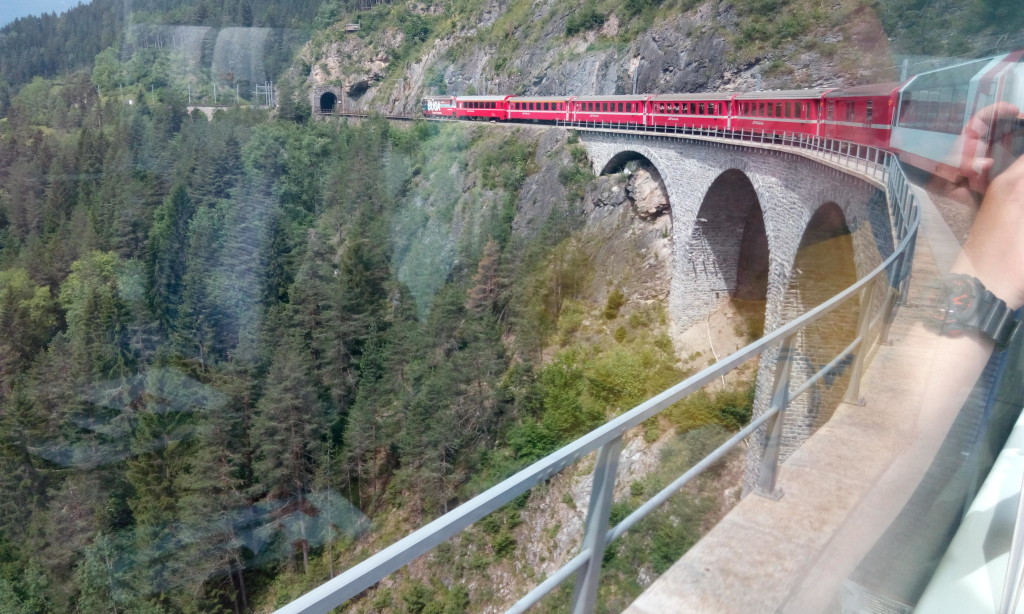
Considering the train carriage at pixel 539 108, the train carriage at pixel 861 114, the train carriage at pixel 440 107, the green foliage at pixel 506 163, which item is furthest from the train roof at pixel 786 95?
the train carriage at pixel 440 107

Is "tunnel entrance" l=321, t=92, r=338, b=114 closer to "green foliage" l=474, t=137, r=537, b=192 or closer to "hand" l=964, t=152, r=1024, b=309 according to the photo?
"green foliage" l=474, t=137, r=537, b=192

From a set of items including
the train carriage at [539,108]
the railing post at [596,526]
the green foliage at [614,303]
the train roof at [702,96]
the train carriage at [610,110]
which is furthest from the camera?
the train carriage at [539,108]

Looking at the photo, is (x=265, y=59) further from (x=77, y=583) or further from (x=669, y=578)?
(x=669, y=578)

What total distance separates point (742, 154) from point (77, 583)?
10330 millimetres

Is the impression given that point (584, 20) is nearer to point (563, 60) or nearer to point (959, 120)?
point (563, 60)

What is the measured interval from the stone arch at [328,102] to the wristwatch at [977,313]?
36.0 m

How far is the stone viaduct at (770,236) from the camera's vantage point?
6.03 feet

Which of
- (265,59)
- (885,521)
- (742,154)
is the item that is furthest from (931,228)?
(265,59)

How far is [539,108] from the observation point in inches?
779

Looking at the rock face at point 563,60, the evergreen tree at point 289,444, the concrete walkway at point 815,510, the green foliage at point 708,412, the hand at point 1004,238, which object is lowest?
the evergreen tree at point 289,444

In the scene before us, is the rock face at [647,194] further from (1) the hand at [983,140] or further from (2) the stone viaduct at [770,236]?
(1) the hand at [983,140]

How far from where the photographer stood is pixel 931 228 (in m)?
1.78

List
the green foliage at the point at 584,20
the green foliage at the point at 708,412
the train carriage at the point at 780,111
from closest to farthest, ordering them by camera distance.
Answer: the green foliage at the point at 708,412, the train carriage at the point at 780,111, the green foliage at the point at 584,20

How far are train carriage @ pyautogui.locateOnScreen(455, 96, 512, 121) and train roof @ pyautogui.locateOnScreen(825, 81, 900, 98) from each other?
47.7ft
